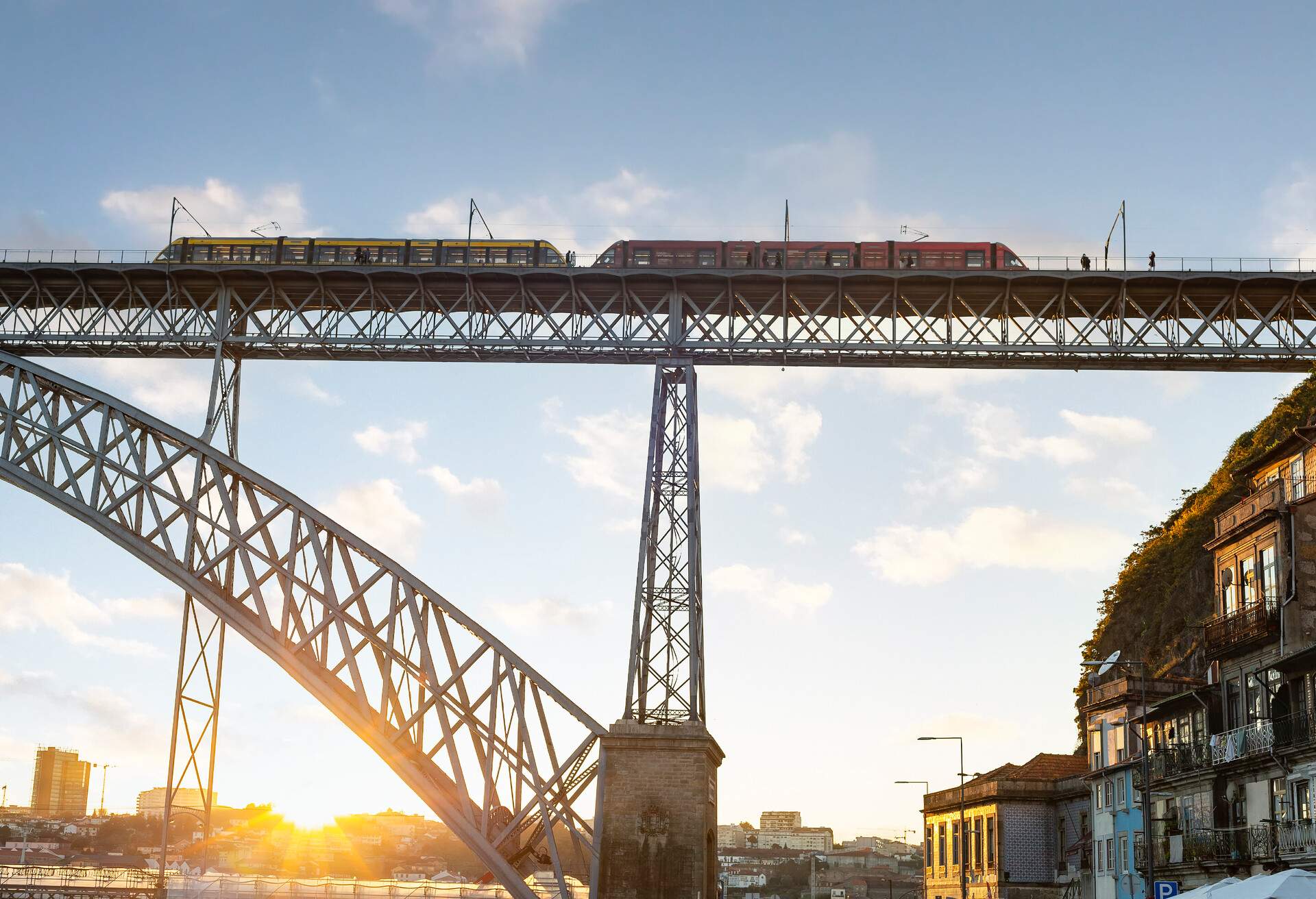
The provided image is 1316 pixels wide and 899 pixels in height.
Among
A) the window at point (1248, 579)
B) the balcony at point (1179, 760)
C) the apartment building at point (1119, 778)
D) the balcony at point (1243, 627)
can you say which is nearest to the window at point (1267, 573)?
the balcony at point (1243, 627)

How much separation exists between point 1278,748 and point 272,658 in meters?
28.0

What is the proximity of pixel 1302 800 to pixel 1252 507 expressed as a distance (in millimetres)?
10312

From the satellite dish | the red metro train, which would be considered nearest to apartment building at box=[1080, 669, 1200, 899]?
the satellite dish

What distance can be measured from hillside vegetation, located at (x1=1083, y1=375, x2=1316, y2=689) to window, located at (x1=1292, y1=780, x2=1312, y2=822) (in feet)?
57.7

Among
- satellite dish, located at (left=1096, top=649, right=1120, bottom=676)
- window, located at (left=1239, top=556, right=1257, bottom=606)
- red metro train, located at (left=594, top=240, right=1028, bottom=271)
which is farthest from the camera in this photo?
red metro train, located at (left=594, top=240, right=1028, bottom=271)

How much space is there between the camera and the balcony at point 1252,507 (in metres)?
46.4

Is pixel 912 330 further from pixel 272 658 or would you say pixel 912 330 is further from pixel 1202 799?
pixel 272 658

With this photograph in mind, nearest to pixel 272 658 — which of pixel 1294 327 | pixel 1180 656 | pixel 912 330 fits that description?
pixel 912 330

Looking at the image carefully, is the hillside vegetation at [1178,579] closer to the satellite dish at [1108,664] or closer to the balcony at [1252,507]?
the satellite dish at [1108,664]

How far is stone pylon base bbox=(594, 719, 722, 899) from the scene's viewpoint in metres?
41.8

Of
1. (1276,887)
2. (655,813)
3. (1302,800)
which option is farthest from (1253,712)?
(1276,887)

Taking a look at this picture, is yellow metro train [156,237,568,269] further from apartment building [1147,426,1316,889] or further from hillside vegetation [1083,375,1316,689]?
hillside vegetation [1083,375,1316,689]

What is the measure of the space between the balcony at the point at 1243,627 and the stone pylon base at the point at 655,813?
16462 mm

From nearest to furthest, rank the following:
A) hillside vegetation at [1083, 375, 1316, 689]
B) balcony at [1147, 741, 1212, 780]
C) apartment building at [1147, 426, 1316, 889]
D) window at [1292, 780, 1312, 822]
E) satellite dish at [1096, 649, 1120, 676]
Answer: satellite dish at [1096, 649, 1120, 676] → window at [1292, 780, 1312, 822] → apartment building at [1147, 426, 1316, 889] → balcony at [1147, 741, 1212, 780] → hillside vegetation at [1083, 375, 1316, 689]
